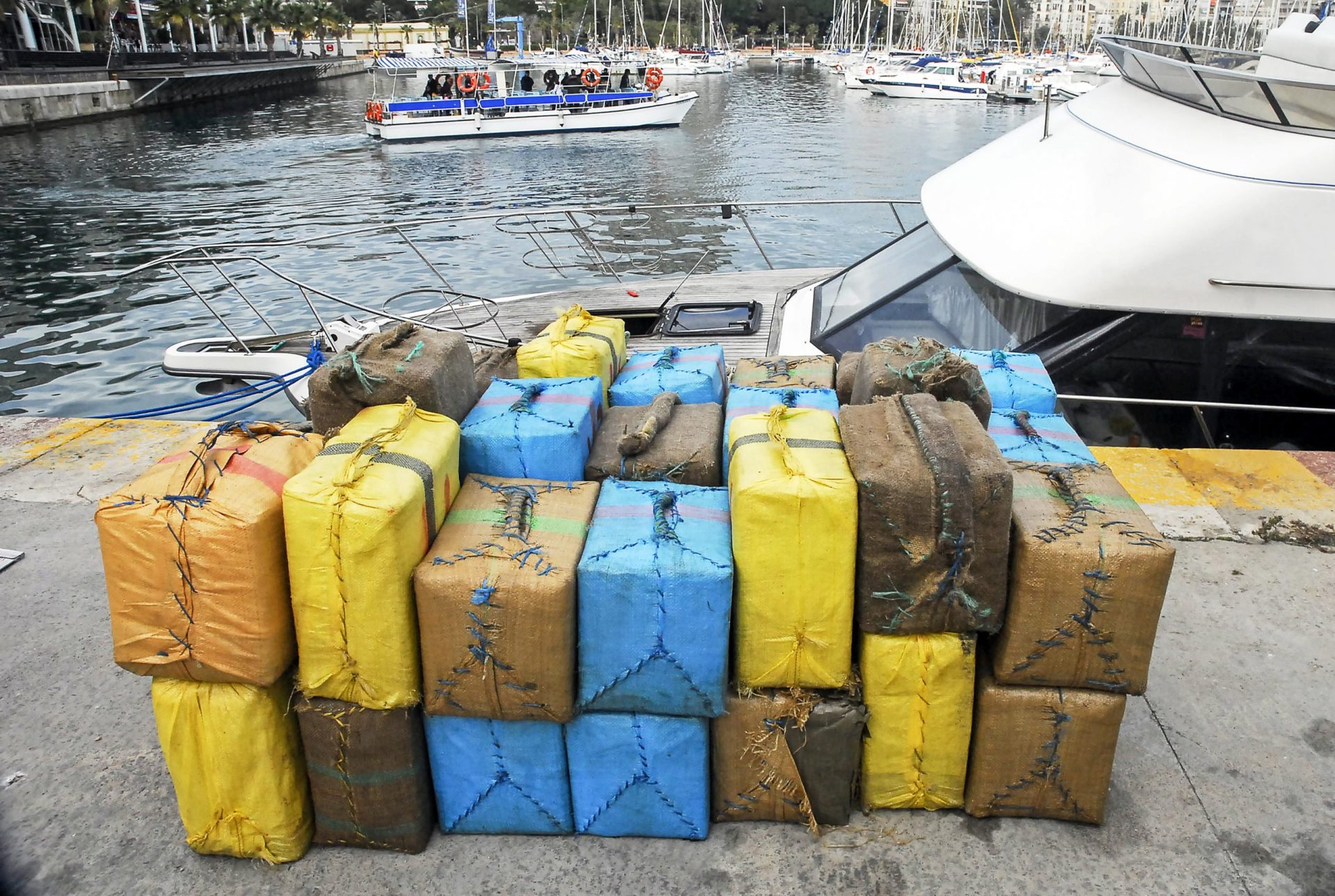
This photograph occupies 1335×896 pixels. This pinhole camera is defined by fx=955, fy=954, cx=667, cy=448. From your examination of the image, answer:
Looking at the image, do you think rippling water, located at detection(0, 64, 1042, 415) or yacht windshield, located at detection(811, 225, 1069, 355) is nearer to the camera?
yacht windshield, located at detection(811, 225, 1069, 355)

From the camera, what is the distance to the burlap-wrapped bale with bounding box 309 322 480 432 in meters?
3.21

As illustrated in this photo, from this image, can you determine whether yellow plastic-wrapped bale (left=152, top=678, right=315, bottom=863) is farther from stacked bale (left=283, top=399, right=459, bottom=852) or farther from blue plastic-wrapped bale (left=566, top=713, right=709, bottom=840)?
blue plastic-wrapped bale (left=566, top=713, right=709, bottom=840)

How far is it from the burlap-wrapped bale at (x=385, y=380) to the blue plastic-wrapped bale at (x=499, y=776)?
106cm

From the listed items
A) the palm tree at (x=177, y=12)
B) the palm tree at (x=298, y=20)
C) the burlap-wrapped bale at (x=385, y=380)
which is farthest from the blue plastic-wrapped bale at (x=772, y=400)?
the palm tree at (x=298, y=20)

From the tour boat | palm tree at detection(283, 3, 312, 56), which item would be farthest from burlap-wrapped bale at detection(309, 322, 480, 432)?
palm tree at detection(283, 3, 312, 56)

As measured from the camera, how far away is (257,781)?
2.89 metres

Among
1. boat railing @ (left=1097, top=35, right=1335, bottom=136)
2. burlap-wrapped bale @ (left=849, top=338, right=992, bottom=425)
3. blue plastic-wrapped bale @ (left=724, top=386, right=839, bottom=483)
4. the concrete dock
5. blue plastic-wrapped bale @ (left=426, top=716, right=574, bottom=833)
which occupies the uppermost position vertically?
boat railing @ (left=1097, top=35, right=1335, bottom=136)

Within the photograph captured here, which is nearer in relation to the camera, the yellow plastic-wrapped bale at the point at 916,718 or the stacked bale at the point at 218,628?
the stacked bale at the point at 218,628

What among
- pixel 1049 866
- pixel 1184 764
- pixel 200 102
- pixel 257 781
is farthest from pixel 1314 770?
pixel 200 102

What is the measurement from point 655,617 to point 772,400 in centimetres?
123

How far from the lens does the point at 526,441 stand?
3322 mm

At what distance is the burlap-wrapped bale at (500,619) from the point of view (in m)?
2.70

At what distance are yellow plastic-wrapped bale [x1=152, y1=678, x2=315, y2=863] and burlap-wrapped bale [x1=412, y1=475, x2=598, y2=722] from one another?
19.4 inches

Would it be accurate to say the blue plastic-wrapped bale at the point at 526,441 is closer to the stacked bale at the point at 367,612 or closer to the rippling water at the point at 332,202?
the stacked bale at the point at 367,612
